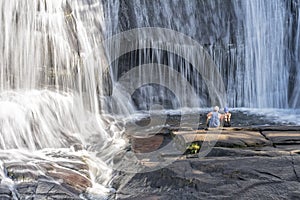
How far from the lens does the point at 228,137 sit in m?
7.28

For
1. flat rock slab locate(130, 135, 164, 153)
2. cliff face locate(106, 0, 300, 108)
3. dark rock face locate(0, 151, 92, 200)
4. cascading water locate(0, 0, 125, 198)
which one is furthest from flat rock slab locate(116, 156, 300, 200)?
cliff face locate(106, 0, 300, 108)

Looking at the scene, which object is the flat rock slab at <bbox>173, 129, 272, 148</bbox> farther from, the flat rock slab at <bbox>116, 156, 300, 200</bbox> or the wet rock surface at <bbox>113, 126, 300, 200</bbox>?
the flat rock slab at <bbox>116, 156, 300, 200</bbox>

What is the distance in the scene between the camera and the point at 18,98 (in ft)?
27.3

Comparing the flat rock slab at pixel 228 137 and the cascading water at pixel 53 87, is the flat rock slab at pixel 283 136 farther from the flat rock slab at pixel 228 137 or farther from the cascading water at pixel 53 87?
the cascading water at pixel 53 87

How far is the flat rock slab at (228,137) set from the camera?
695cm

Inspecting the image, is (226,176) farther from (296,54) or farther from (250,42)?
(296,54)

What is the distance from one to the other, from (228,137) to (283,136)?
1.06 meters

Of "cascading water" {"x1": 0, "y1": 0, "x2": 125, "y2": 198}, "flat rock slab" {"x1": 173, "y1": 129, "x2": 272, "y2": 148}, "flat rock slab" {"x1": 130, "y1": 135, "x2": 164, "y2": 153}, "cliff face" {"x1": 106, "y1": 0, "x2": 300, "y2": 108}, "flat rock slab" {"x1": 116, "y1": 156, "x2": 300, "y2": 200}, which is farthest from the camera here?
"cliff face" {"x1": 106, "y1": 0, "x2": 300, "y2": 108}

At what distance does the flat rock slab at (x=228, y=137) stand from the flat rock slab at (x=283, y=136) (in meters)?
0.16

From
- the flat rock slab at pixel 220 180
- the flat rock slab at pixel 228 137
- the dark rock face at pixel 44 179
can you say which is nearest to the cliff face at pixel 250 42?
the flat rock slab at pixel 228 137

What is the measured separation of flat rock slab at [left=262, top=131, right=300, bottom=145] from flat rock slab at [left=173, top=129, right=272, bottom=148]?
161 millimetres

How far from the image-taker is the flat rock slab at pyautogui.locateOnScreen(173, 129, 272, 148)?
6.95 metres

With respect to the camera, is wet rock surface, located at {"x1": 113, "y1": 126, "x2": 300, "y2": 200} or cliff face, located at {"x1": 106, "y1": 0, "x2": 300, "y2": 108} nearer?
wet rock surface, located at {"x1": 113, "y1": 126, "x2": 300, "y2": 200}

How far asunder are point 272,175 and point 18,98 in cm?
509
